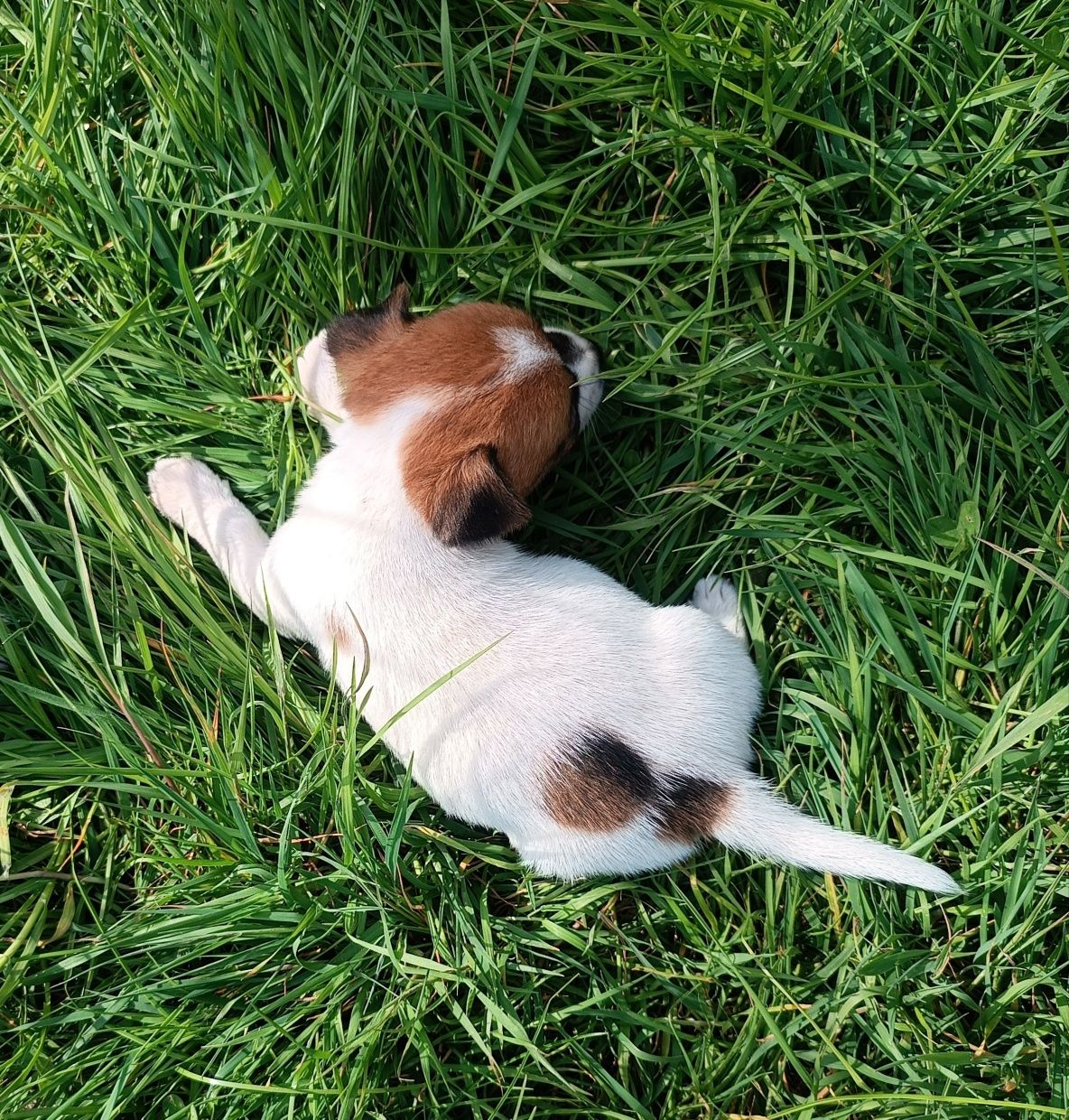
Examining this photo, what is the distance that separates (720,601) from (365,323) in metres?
1.82

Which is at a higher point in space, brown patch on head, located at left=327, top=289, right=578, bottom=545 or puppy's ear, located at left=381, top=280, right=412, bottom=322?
puppy's ear, located at left=381, top=280, right=412, bottom=322

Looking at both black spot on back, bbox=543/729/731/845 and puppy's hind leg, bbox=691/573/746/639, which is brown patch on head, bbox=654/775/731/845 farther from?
→ puppy's hind leg, bbox=691/573/746/639

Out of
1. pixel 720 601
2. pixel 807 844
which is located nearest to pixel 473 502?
pixel 720 601

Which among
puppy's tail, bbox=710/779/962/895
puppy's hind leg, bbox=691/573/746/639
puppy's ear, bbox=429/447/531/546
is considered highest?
puppy's ear, bbox=429/447/531/546

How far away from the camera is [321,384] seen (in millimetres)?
3705

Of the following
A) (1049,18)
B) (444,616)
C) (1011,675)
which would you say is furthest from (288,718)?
(1049,18)

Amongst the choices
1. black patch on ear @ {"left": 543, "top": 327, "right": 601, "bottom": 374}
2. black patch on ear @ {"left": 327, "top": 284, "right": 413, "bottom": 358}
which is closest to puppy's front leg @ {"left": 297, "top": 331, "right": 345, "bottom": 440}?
black patch on ear @ {"left": 327, "top": 284, "right": 413, "bottom": 358}

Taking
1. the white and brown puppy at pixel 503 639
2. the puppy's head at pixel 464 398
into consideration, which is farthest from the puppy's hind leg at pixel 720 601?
the puppy's head at pixel 464 398

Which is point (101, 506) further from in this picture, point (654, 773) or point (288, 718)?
point (654, 773)

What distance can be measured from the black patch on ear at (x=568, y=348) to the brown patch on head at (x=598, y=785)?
57.5 inches

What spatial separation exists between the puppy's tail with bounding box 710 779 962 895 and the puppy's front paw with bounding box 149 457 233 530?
2.42m

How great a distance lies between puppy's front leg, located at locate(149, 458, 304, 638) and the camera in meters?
3.68

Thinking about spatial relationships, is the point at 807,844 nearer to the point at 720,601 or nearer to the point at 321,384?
the point at 720,601

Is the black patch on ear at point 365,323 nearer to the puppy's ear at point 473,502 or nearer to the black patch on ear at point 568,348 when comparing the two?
the black patch on ear at point 568,348
